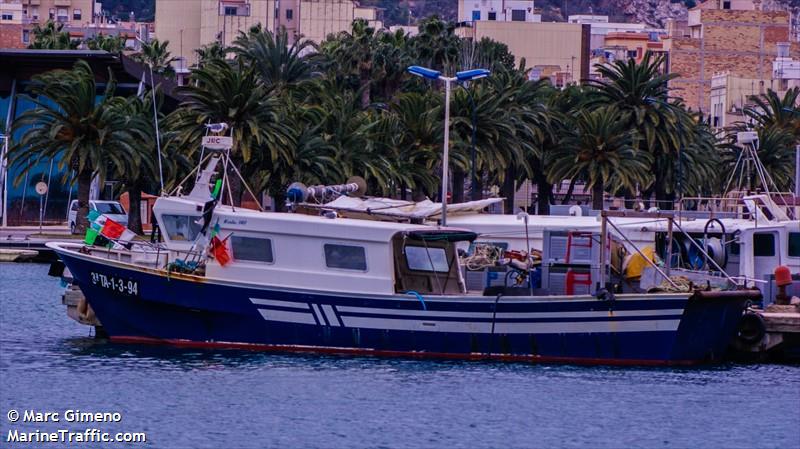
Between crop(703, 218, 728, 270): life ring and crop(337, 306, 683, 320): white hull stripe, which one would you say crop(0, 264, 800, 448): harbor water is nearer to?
crop(337, 306, 683, 320): white hull stripe

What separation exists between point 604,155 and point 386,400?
53.3 meters

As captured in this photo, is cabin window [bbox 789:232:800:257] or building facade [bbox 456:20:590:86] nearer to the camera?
cabin window [bbox 789:232:800:257]

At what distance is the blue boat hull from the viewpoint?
131ft

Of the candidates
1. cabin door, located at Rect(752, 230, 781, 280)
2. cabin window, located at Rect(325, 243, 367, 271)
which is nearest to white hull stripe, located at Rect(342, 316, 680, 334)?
cabin window, located at Rect(325, 243, 367, 271)

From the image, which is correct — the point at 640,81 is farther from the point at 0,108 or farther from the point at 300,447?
the point at 300,447

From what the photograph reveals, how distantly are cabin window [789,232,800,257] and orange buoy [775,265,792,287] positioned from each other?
298cm

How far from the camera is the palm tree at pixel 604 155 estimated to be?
8819cm

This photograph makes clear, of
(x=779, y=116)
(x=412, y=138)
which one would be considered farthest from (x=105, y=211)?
(x=779, y=116)

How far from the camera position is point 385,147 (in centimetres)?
8662

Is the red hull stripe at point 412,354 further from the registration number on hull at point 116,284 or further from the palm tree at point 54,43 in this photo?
the palm tree at point 54,43

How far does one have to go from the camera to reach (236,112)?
77000 mm

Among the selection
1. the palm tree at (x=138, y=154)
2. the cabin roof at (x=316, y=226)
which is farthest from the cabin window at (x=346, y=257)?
the palm tree at (x=138, y=154)

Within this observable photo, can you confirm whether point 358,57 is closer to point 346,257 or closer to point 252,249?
point 252,249

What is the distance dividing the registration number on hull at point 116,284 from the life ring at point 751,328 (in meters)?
15.0
